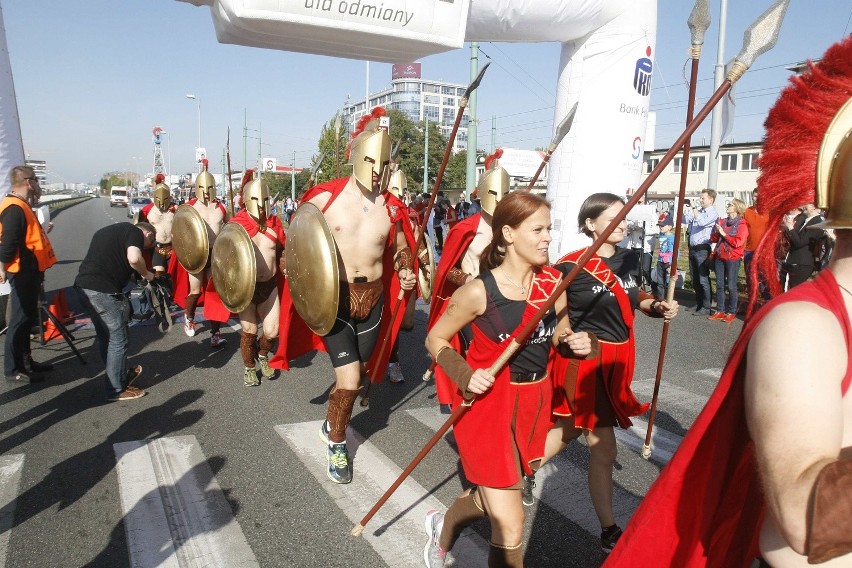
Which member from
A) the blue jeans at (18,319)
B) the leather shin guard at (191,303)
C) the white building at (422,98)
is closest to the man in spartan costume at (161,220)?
the leather shin guard at (191,303)

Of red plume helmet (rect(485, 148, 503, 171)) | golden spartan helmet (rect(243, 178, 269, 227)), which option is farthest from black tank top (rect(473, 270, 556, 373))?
golden spartan helmet (rect(243, 178, 269, 227))

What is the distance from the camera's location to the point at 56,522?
332 centimetres

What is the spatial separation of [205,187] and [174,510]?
5.20 meters

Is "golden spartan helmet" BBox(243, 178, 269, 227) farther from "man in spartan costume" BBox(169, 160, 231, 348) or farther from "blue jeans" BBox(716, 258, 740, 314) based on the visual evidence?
"blue jeans" BBox(716, 258, 740, 314)

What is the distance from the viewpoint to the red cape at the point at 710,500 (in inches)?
49.8

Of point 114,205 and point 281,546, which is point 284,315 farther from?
point 114,205

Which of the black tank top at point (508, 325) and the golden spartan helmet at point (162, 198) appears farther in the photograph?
the golden spartan helmet at point (162, 198)

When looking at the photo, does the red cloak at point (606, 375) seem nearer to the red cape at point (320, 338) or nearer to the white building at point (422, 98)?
the red cape at point (320, 338)

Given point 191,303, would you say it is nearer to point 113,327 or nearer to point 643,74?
point 113,327

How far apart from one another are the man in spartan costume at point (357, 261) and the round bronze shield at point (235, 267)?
1.51 meters

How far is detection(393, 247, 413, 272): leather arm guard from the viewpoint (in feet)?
14.2

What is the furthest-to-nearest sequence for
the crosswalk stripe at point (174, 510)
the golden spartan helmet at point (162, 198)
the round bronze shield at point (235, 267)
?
the golden spartan helmet at point (162, 198)
the round bronze shield at point (235, 267)
the crosswalk stripe at point (174, 510)

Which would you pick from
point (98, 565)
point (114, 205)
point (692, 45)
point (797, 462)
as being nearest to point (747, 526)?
point (797, 462)

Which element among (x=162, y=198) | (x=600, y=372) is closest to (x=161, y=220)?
(x=162, y=198)
